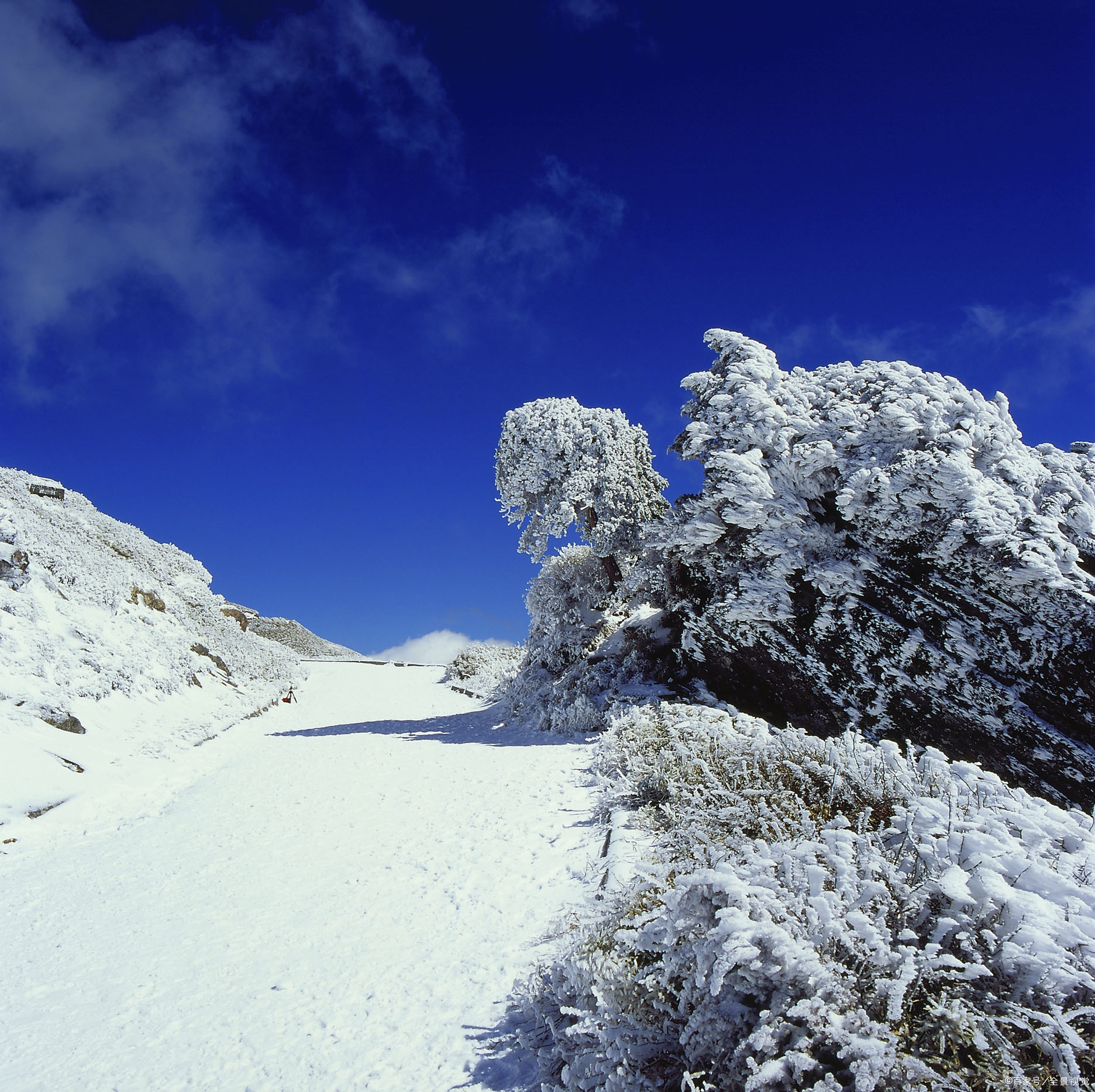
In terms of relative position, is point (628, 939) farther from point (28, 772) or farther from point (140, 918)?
point (28, 772)

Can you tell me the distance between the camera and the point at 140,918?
498 centimetres

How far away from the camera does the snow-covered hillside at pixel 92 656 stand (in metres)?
9.07

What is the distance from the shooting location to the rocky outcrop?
8297mm

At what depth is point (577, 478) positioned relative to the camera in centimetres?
1584

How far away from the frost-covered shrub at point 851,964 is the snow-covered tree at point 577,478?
41.9ft

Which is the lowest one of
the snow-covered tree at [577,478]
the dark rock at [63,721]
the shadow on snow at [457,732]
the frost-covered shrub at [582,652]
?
the dark rock at [63,721]

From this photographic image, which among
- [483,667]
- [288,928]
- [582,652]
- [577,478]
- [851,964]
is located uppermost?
[577,478]

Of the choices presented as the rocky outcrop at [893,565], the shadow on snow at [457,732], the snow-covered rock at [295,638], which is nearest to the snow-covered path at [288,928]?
the shadow on snow at [457,732]

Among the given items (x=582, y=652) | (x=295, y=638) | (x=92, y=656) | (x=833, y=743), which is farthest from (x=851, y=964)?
(x=295, y=638)

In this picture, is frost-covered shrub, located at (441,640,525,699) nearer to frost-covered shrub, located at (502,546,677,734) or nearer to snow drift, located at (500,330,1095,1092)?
frost-covered shrub, located at (502,546,677,734)

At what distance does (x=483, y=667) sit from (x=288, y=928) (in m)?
23.9

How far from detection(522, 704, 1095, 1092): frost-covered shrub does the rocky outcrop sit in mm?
6284

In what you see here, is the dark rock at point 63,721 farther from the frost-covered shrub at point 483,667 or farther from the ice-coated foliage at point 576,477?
the frost-covered shrub at point 483,667

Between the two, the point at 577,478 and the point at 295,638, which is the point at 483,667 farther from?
the point at 295,638
